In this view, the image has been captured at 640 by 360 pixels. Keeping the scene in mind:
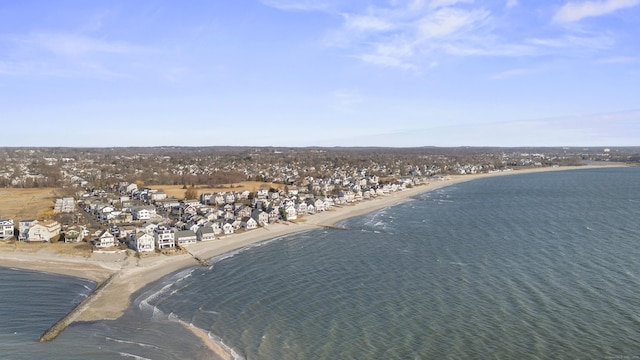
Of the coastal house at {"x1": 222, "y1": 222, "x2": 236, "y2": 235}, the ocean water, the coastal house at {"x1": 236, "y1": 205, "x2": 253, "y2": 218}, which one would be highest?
the coastal house at {"x1": 236, "y1": 205, "x2": 253, "y2": 218}

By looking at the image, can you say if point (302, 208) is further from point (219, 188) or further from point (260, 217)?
point (219, 188)

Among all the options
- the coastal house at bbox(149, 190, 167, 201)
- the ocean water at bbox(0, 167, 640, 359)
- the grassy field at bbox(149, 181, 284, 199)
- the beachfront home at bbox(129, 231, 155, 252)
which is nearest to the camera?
the ocean water at bbox(0, 167, 640, 359)

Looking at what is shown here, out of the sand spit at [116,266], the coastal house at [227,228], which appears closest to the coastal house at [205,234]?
the sand spit at [116,266]

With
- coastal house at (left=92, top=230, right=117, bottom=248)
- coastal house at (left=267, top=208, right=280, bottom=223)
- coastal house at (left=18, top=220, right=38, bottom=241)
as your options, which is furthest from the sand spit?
coastal house at (left=18, top=220, right=38, bottom=241)

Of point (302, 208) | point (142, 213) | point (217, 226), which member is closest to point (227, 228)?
point (217, 226)

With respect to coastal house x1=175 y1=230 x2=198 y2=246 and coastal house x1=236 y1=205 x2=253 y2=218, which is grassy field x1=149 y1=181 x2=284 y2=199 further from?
coastal house x1=175 y1=230 x2=198 y2=246

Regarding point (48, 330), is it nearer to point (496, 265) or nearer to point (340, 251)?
point (340, 251)

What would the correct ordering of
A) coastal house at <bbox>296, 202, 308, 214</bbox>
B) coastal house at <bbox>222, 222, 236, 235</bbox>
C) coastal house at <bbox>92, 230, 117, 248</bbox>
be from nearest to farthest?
coastal house at <bbox>92, 230, 117, 248</bbox>, coastal house at <bbox>222, 222, 236, 235</bbox>, coastal house at <bbox>296, 202, 308, 214</bbox>
